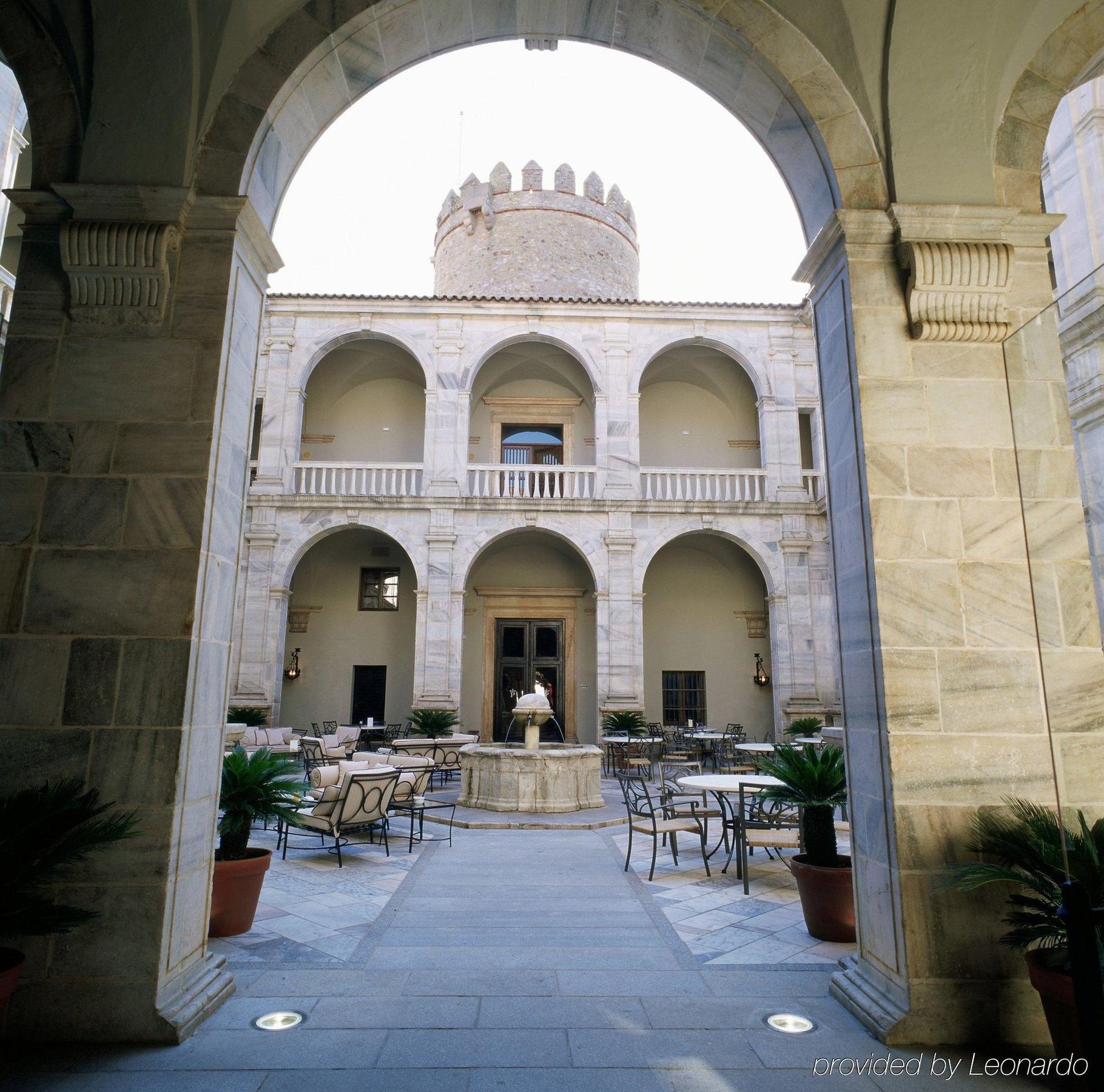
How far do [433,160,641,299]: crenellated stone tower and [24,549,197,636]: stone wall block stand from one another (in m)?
18.8

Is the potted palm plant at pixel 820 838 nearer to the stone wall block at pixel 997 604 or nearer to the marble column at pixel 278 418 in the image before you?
the stone wall block at pixel 997 604

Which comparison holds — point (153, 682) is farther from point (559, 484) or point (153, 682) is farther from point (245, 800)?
point (559, 484)

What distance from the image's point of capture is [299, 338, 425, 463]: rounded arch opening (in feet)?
59.6

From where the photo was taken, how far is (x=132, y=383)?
3506 mm

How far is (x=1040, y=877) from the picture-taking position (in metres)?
2.89

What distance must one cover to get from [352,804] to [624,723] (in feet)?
26.8

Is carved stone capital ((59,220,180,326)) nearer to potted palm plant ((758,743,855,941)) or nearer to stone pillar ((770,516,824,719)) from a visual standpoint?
potted palm plant ((758,743,855,941))

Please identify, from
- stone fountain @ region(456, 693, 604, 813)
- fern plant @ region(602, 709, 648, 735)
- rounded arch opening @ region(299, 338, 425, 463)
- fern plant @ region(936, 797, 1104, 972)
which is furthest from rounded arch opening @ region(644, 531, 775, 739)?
fern plant @ region(936, 797, 1104, 972)

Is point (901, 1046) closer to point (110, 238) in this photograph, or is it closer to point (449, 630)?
point (110, 238)

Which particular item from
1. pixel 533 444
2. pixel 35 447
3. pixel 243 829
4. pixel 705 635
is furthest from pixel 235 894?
pixel 533 444

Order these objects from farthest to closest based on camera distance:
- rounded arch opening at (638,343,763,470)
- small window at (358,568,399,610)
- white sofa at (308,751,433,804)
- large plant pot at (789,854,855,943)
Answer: rounded arch opening at (638,343,763,470) → small window at (358,568,399,610) → white sofa at (308,751,433,804) → large plant pot at (789,854,855,943)

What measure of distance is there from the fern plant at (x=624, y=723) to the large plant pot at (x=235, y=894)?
10.1 meters

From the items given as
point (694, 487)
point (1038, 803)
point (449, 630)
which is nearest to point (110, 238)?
point (1038, 803)

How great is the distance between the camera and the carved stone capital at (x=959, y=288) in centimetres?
354
